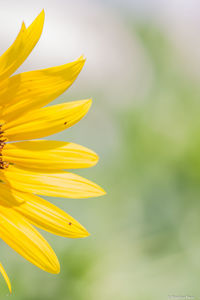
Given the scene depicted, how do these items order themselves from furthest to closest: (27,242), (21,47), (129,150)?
(129,150) → (27,242) → (21,47)

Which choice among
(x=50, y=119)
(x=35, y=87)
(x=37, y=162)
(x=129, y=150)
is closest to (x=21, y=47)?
(x=35, y=87)

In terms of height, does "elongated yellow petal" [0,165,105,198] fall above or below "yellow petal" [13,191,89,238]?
above

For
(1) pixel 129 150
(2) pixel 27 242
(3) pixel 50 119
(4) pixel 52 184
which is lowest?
(2) pixel 27 242

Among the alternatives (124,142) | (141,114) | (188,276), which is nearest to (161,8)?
→ (141,114)

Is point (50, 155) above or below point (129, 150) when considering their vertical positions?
below

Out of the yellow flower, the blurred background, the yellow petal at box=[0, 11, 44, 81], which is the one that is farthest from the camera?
the blurred background

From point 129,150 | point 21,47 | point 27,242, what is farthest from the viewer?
point 129,150

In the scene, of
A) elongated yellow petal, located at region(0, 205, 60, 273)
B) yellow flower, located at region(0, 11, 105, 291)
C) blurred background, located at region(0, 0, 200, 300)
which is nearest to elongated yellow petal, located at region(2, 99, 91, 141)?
yellow flower, located at region(0, 11, 105, 291)

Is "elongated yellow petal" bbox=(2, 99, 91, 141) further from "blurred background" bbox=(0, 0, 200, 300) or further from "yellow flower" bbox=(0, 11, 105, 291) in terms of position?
"blurred background" bbox=(0, 0, 200, 300)

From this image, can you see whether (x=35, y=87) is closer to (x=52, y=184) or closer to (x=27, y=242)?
(x=52, y=184)
